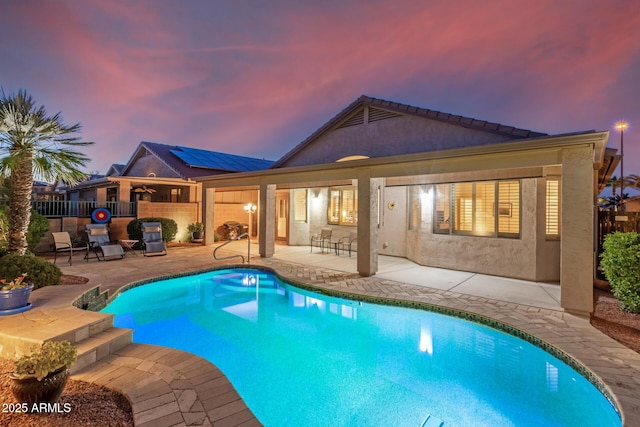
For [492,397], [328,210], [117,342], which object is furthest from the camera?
[328,210]

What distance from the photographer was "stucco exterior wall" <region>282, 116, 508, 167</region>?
10.3 metres

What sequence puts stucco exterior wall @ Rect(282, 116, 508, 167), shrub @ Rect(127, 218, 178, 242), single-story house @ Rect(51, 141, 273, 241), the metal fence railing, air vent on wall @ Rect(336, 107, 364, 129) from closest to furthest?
stucco exterior wall @ Rect(282, 116, 508, 167)
air vent on wall @ Rect(336, 107, 364, 129)
the metal fence railing
shrub @ Rect(127, 218, 178, 242)
single-story house @ Rect(51, 141, 273, 241)

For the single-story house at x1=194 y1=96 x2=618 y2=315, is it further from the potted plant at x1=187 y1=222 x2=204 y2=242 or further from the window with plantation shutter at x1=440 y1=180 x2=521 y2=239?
the potted plant at x1=187 y1=222 x2=204 y2=242

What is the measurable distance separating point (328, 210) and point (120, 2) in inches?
449

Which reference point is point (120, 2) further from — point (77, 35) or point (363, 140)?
point (363, 140)

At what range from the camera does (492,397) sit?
13.7ft

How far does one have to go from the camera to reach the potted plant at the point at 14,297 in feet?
15.8

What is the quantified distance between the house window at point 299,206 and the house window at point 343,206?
1.64m

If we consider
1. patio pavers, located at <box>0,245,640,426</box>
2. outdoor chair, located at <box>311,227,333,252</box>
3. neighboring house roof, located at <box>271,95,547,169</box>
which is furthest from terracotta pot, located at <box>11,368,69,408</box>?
outdoor chair, located at <box>311,227,333,252</box>

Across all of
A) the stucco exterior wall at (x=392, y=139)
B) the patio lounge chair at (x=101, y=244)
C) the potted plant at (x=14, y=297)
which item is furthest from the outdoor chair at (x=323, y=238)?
the potted plant at (x=14, y=297)

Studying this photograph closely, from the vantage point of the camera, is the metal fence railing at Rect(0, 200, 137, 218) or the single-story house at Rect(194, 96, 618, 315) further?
the metal fence railing at Rect(0, 200, 137, 218)

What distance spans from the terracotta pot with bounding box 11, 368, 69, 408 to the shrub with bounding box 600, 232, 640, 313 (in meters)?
9.09

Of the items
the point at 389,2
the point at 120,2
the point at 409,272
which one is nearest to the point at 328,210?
the point at 409,272

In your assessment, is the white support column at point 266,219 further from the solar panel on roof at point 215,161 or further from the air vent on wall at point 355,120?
the solar panel on roof at point 215,161
